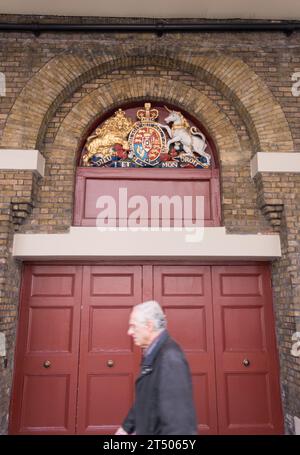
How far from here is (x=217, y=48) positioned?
207 inches

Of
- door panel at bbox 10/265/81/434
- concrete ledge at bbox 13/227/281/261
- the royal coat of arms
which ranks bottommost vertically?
door panel at bbox 10/265/81/434

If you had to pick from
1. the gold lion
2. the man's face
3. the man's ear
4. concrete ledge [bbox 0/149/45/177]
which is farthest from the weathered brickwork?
the man's ear

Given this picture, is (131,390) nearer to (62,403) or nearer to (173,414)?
(62,403)

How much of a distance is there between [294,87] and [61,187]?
12.6 ft

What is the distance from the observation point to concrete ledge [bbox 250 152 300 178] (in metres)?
4.72

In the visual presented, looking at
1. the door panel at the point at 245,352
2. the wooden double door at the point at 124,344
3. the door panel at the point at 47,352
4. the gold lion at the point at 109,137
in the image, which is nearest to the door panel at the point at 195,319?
the wooden double door at the point at 124,344

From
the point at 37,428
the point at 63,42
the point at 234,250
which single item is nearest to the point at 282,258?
the point at 234,250

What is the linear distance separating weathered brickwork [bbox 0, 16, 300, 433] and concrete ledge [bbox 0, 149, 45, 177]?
0.09 metres

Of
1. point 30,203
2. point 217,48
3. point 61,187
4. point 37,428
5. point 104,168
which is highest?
point 217,48

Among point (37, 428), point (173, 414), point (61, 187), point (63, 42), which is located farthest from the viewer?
point (63, 42)

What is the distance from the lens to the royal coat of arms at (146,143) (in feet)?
17.0

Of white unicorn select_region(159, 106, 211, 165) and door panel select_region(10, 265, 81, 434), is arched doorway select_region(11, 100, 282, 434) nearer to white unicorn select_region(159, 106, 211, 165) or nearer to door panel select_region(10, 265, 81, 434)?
door panel select_region(10, 265, 81, 434)

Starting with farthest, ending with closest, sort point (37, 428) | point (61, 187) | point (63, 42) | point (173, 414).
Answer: point (63, 42) < point (61, 187) < point (37, 428) < point (173, 414)

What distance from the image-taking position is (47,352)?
4.59 meters
